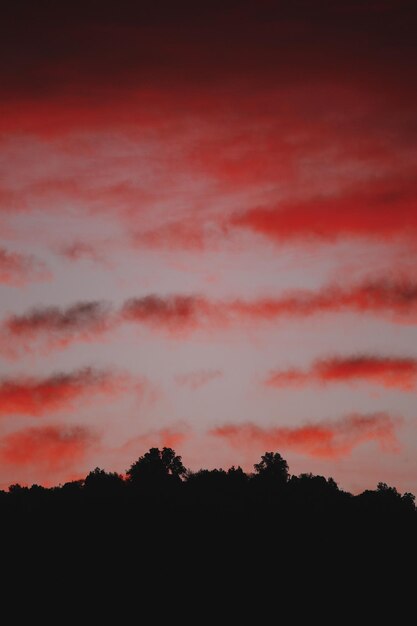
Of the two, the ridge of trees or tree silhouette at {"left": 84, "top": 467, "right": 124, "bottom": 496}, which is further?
tree silhouette at {"left": 84, "top": 467, "right": 124, "bottom": 496}

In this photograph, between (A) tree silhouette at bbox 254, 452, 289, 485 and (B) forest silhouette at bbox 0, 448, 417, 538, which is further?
(A) tree silhouette at bbox 254, 452, 289, 485

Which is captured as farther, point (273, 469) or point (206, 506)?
point (273, 469)

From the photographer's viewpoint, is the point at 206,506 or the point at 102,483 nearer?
the point at 206,506

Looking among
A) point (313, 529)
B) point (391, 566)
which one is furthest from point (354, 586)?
point (313, 529)

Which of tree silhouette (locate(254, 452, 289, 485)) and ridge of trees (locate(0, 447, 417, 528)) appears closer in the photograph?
ridge of trees (locate(0, 447, 417, 528))

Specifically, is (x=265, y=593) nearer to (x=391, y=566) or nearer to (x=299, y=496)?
(x=391, y=566)

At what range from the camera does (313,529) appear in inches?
4843

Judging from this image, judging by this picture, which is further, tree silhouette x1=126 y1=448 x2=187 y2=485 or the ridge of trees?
tree silhouette x1=126 y1=448 x2=187 y2=485

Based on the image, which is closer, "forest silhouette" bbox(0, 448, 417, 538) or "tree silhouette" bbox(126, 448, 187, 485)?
"forest silhouette" bbox(0, 448, 417, 538)

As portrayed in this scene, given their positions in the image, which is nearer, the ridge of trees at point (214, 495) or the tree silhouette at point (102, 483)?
the ridge of trees at point (214, 495)

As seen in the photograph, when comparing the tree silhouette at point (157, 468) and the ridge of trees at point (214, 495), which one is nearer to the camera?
the ridge of trees at point (214, 495)

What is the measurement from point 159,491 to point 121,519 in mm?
27903

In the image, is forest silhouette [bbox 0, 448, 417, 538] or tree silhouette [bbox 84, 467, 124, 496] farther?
tree silhouette [bbox 84, 467, 124, 496]

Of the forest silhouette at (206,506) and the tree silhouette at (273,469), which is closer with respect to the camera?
the forest silhouette at (206,506)
